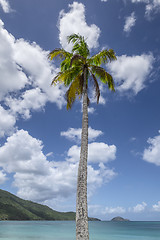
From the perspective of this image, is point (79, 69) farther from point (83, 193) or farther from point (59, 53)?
point (83, 193)

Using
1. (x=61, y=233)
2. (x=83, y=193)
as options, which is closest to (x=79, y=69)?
(x=83, y=193)

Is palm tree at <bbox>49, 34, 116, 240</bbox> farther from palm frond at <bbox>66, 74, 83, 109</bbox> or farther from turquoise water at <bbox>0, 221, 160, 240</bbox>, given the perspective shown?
turquoise water at <bbox>0, 221, 160, 240</bbox>

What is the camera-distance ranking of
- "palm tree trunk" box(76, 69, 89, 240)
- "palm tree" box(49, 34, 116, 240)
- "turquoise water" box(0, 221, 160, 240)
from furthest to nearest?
"turquoise water" box(0, 221, 160, 240) → "palm tree" box(49, 34, 116, 240) → "palm tree trunk" box(76, 69, 89, 240)

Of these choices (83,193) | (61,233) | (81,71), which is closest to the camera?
(83,193)

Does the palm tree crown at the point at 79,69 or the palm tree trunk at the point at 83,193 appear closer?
the palm tree trunk at the point at 83,193

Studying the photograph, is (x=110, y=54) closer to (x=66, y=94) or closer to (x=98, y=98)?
(x=98, y=98)

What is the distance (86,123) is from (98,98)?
3.16 meters

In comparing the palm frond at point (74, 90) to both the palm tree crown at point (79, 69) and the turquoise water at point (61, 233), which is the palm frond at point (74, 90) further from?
the turquoise water at point (61, 233)

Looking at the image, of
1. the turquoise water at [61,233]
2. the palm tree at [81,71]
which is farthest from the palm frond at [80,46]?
the turquoise water at [61,233]

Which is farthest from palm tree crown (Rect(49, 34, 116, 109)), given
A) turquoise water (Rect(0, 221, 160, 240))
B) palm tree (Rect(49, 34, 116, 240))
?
turquoise water (Rect(0, 221, 160, 240))

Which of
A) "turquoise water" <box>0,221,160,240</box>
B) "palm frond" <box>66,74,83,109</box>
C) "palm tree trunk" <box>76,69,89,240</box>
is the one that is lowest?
"turquoise water" <box>0,221,160,240</box>

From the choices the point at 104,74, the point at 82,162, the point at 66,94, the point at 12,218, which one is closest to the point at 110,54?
the point at 104,74

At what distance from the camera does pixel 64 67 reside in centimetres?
1456

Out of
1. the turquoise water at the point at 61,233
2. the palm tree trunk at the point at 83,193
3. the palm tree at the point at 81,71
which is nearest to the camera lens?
the palm tree trunk at the point at 83,193
